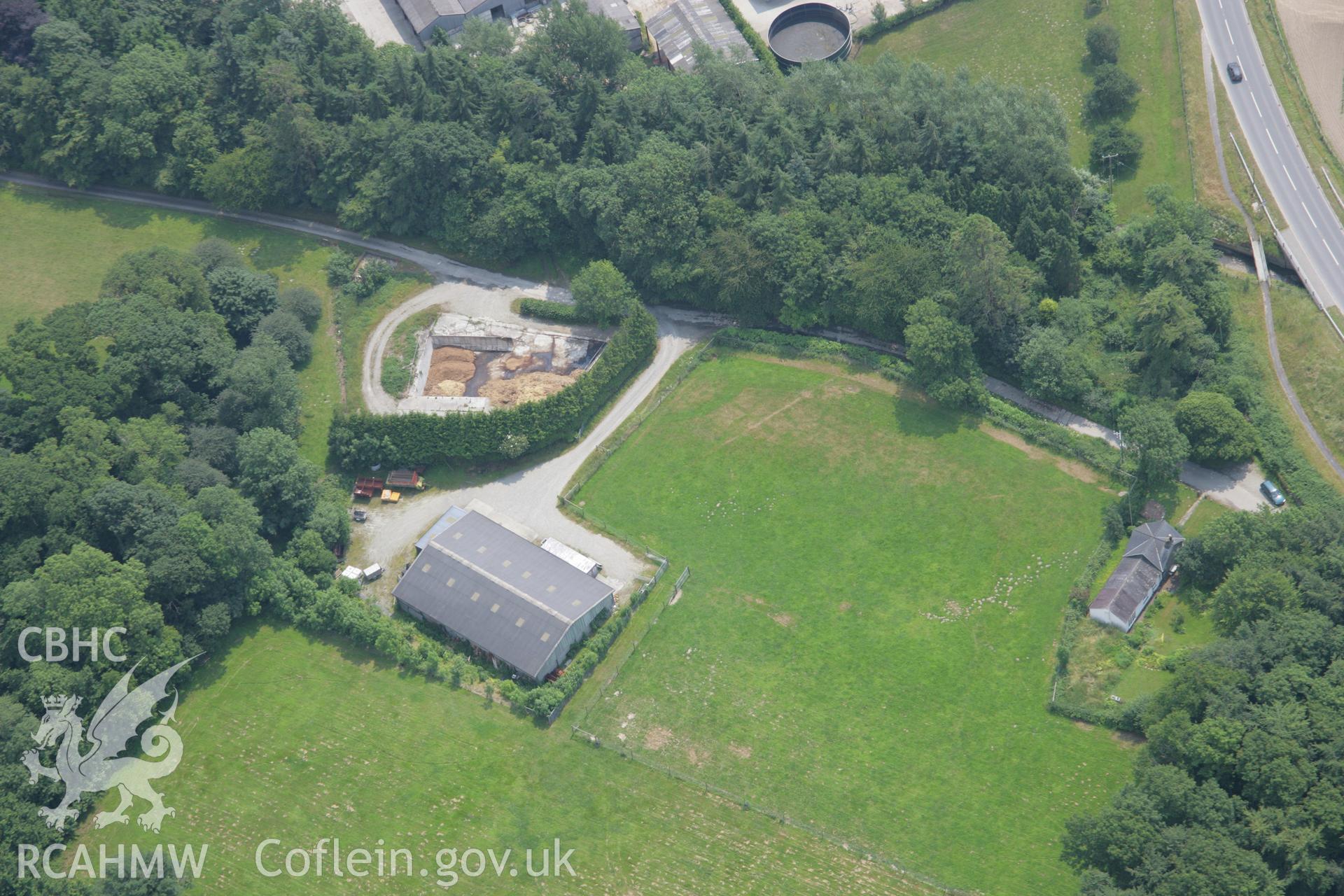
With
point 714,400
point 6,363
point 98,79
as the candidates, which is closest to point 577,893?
point 714,400

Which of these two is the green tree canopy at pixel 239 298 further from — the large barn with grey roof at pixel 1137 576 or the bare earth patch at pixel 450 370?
the large barn with grey roof at pixel 1137 576

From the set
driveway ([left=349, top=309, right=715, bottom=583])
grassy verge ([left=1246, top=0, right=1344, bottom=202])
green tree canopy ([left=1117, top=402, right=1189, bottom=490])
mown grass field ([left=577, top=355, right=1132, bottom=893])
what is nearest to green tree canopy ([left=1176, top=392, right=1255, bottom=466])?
green tree canopy ([left=1117, top=402, right=1189, bottom=490])

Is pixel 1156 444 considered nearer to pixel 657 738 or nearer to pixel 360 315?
pixel 657 738

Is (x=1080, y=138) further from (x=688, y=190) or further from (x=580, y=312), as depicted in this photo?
(x=580, y=312)

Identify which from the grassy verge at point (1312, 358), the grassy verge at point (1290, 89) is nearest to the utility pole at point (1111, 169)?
the grassy verge at point (1290, 89)

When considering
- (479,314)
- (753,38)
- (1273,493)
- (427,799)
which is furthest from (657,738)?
(753,38)

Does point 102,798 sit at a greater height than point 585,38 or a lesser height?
lesser
